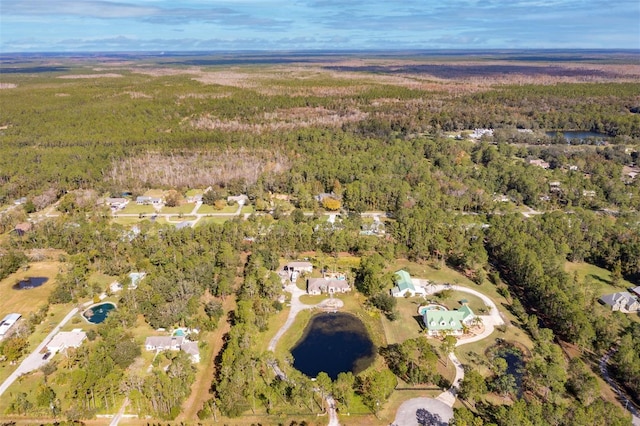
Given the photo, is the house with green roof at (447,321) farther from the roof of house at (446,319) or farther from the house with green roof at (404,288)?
the house with green roof at (404,288)

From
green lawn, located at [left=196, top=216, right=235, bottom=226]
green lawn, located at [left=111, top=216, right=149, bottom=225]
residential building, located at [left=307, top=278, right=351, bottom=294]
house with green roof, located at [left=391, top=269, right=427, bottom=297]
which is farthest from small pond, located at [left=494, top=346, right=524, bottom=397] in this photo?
green lawn, located at [left=111, top=216, right=149, bottom=225]

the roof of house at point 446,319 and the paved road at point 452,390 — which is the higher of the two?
the roof of house at point 446,319

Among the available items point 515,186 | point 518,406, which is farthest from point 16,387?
point 515,186

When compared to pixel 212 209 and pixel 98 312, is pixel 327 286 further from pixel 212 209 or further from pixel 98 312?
pixel 212 209

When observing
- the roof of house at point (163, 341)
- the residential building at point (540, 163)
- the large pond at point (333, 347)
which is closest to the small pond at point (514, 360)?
the large pond at point (333, 347)

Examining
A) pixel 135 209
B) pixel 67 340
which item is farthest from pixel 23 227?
pixel 67 340

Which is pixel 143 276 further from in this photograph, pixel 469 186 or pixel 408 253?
pixel 469 186
